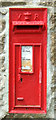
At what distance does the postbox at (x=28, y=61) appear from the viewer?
3102 millimetres

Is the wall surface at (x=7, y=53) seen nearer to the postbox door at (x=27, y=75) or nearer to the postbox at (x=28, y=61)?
the postbox at (x=28, y=61)

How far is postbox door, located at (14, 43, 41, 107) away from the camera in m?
3.11

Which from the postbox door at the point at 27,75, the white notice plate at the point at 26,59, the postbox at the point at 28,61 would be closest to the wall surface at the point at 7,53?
the postbox at the point at 28,61

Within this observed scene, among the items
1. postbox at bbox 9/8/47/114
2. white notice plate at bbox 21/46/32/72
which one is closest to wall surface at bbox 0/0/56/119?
postbox at bbox 9/8/47/114

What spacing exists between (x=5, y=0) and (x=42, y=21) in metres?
0.79

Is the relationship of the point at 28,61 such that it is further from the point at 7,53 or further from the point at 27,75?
the point at 7,53

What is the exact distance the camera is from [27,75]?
10.3 ft

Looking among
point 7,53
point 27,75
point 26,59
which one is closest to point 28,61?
point 26,59

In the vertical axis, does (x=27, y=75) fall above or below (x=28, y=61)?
below

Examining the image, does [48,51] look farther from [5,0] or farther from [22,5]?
[5,0]

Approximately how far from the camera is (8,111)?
3225mm

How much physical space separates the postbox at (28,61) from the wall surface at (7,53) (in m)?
0.08

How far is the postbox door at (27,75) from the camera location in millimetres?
3113

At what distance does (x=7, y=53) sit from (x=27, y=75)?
0.54m
